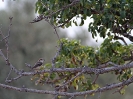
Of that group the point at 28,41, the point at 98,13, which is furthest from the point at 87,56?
the point at 28,41

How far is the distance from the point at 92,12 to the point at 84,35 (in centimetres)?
1338

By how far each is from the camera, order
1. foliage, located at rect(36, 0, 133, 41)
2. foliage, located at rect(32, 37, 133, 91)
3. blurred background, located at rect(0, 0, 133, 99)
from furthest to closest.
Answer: blurred background, located at rect(0, 0, 133, 99) < foliage, located at rect(32, 37, 133, 91) < foliage, located at rect(36, 0, 133, 41)

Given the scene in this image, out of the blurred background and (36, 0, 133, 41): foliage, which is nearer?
(36, 0, 133, 41): foliage

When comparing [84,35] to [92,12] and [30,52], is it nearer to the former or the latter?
[30,52]

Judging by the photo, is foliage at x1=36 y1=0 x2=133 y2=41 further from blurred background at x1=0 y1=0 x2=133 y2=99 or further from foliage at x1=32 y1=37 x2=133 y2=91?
blurred background at x1=0 y1=0 x2=133 y2=99

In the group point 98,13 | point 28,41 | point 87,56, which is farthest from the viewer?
point 28,41

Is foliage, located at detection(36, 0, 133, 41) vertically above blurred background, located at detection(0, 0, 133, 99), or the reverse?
blurred background, located at detection(0, 0, 133, 99)

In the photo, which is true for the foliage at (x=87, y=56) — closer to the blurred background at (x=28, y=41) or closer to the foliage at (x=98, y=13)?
the foliage at (x=98, y=13)

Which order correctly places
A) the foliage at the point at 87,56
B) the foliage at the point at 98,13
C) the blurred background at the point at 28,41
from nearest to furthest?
the foliage at the point at 98,13
the foliage at the point at 87,56
the blurred background at the point at 28,41

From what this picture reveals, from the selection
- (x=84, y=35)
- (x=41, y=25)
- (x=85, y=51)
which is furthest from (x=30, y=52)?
(x=85, y=51)

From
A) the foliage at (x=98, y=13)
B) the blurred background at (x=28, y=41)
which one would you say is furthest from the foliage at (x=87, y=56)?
the blurred background at (x=28, y=41)

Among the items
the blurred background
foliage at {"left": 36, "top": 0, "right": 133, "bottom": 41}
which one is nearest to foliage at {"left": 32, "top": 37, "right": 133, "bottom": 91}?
foliage at {"left": 36, "top": 0, "right": 133, "bottom": 41}

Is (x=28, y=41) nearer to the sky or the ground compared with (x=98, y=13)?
nearer to the sky

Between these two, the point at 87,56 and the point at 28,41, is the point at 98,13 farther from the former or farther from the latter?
the point at 28,41
